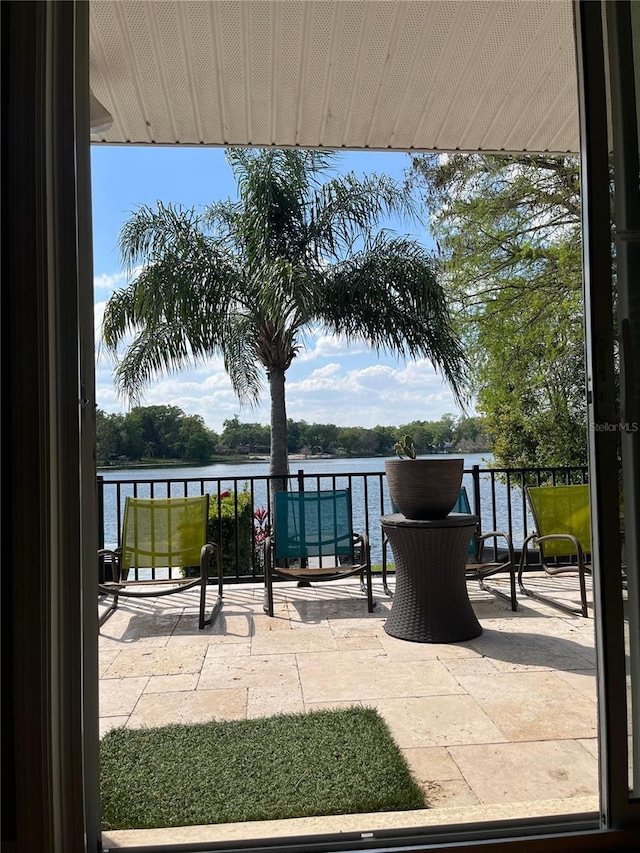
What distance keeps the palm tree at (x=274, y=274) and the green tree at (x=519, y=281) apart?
3036 millimetres

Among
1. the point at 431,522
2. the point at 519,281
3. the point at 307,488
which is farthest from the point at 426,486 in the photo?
the point at 519,281

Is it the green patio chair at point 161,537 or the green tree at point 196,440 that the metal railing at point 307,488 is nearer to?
the green patio chair at point 161,537

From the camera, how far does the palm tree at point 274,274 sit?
8.18 metres

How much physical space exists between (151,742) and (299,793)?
69 cm

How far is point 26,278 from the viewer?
4.82ft

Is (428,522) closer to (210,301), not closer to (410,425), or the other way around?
(210,301)

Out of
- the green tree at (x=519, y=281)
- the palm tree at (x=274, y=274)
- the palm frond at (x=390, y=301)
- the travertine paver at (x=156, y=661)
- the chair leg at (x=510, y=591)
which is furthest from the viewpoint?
the green tree at (x=519, y=281)

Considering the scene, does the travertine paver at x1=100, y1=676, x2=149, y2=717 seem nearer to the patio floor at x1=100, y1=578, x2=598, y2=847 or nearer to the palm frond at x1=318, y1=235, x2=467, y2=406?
the patio floor at x1=100, y1=578, x2=598, y2=847

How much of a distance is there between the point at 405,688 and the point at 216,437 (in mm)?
11574

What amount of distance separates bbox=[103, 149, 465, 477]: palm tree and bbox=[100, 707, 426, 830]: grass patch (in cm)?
593

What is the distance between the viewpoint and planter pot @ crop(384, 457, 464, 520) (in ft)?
12.3

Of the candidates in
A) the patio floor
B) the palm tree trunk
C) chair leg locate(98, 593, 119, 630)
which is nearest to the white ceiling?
the patio floor

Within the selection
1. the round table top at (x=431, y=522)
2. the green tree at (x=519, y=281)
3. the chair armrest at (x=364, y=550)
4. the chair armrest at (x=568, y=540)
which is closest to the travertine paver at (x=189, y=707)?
the round table top at (x=431, y=522)

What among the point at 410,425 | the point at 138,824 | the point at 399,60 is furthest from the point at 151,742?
the point at 410,425
